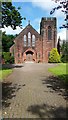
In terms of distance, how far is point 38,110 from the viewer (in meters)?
8.47

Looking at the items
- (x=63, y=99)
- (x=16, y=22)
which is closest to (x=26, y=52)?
(x=16, y=22)

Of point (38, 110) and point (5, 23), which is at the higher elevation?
point (5, 23)

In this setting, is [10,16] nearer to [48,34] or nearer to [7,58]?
[7,58]

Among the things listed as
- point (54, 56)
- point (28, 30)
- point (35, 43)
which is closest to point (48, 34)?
point (35, 43)

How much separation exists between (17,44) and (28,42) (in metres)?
2.65

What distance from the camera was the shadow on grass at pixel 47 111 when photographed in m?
7.81

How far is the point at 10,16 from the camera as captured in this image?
2922cm

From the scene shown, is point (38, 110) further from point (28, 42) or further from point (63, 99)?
point (28, 42)

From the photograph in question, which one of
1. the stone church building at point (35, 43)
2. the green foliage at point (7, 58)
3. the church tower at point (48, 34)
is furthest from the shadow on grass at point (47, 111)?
the church tower at point (48, 34)

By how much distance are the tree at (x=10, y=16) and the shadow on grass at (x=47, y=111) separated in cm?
2013

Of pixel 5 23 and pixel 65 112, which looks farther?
pixel 5 23

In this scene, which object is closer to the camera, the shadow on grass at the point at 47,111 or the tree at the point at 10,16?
the shadow on grass at the point at 47,111

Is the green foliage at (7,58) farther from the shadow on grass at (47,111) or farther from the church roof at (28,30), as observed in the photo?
the shadow on grass at (47,111)

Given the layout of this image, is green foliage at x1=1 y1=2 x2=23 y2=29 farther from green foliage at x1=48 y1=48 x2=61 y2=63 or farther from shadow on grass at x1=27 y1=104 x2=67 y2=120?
green foliage at x1=48 y1=48 x2=61 y2=63
